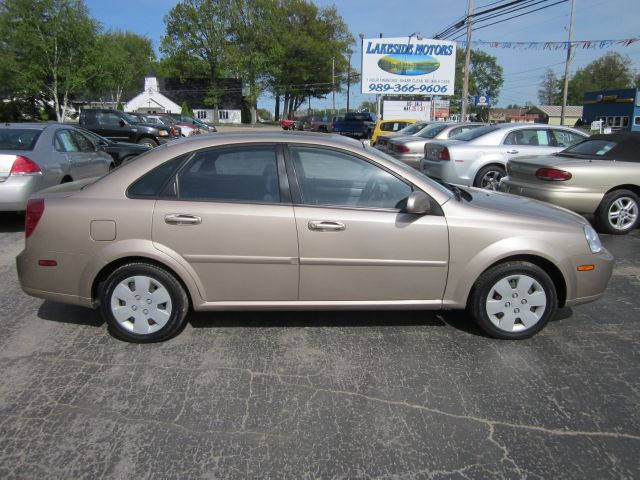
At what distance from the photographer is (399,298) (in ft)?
12.3

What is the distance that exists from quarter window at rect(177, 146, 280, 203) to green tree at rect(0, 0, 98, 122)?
39.1 m

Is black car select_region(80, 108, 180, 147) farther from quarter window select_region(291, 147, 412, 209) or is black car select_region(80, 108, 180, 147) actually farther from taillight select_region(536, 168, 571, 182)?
quarter window select_region(291, 147, 412, 209)

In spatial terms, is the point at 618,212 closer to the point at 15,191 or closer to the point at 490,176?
the point at 490,176

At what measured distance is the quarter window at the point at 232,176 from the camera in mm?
3695

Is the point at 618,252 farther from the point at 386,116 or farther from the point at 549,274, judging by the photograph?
the point at 386,116

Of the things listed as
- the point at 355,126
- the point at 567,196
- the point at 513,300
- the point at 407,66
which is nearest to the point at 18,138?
the point at 513,300

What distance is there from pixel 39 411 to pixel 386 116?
32.6 meters

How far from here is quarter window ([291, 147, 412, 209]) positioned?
3.74 meters

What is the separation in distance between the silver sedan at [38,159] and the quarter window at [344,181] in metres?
4.92

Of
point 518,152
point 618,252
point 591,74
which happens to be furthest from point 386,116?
point 591,74

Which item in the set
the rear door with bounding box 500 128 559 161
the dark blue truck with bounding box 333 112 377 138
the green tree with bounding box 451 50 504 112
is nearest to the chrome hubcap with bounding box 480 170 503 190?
the rear door with bounding box 500 128 559 161

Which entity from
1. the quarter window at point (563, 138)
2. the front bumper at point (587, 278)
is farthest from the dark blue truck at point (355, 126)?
the front bumper at point (587, 278)

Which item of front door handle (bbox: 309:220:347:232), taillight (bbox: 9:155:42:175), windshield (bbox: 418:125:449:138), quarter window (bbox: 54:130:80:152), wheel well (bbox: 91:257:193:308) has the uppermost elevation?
windshield (bbox: 418:125:449:138)

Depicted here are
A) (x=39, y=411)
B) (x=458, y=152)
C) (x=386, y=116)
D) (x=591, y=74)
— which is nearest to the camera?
(x=39, y=411)
